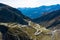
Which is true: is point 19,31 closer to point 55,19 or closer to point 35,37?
point 35,37

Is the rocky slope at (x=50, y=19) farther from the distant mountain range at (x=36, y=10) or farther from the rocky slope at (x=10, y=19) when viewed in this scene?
the rocky slope at (x=10, y=19)

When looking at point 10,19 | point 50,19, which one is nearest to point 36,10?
point 50,19

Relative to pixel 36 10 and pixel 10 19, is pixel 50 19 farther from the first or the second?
pixel 10 19

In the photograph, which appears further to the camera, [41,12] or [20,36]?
[41,12]

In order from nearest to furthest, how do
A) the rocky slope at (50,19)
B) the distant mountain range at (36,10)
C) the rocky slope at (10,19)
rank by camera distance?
the rocky slope at (10,19)
the distant mountain range at (36,10)
the rocky slope at (50,19)

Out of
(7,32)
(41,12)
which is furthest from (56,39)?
(41,12)

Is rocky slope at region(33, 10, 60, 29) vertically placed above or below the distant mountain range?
below

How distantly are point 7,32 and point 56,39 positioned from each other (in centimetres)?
1134

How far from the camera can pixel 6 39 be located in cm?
4531

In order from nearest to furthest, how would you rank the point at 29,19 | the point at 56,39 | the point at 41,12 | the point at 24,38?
the point at 24,38 < the point at 56,39 < the point at 29,19 < the point at 41,12

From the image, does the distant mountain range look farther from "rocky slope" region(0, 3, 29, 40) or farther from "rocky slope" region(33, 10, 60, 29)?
"rocky slope" region(33, 10, 60, 29)

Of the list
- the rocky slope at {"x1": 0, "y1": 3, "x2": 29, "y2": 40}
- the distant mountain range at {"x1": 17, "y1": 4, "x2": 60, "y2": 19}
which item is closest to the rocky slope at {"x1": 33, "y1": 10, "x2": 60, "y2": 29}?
the distant mountain range at {"x1": 17, "y1": 4, "x2": 60, "y2": 19}

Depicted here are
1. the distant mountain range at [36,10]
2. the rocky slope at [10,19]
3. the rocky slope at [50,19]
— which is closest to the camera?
the rocky slope at [10,19]

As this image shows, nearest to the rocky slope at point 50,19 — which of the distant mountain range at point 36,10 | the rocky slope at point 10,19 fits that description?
the distant mountain range at point 36,10
